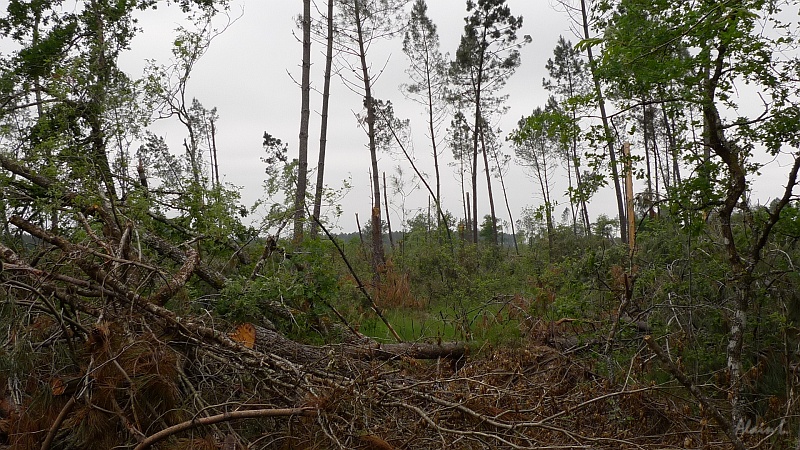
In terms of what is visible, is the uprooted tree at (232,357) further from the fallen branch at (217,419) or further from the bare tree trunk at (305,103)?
the bare tree trunk at (305,103)

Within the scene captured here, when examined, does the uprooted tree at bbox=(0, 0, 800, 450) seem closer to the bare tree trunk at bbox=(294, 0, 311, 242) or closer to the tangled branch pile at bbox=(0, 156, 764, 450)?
the tangled branch pile at bbox=(0, 156, 764, 450)

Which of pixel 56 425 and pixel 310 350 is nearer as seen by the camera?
pixel 56 425

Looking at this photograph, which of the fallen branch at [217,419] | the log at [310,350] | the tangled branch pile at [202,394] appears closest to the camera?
the fallen branch at [217,419]

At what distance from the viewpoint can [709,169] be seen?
4793 millimetres

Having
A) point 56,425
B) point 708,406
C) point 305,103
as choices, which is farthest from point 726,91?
point 305,103

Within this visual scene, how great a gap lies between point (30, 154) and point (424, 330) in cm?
507

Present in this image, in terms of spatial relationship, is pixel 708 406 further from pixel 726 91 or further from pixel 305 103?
pixel 305 103

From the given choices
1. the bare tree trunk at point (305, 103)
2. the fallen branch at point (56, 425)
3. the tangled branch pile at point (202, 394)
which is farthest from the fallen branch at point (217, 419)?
the bare tree trunk at point (305, 103)

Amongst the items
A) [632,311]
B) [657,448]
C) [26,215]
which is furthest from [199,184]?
[657,448]

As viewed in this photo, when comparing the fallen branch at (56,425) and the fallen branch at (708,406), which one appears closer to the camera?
the fallen branch at (708,406)

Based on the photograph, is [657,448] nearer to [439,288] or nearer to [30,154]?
[30,154]

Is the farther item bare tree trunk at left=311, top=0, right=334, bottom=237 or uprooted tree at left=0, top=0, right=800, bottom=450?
bare tree trunk at left=311, top=0, right=334, bottom=237

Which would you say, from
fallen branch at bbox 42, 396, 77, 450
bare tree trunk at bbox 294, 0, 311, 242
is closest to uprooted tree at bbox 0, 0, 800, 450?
fallen branch at bbox 42, 396, 77, 450

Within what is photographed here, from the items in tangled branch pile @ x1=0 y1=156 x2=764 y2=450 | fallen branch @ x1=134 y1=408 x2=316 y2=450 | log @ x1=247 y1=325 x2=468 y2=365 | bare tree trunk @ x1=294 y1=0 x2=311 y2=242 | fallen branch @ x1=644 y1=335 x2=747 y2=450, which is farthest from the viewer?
bare tree trunk @ x1=294 y1=0 x2=311 y2=242
